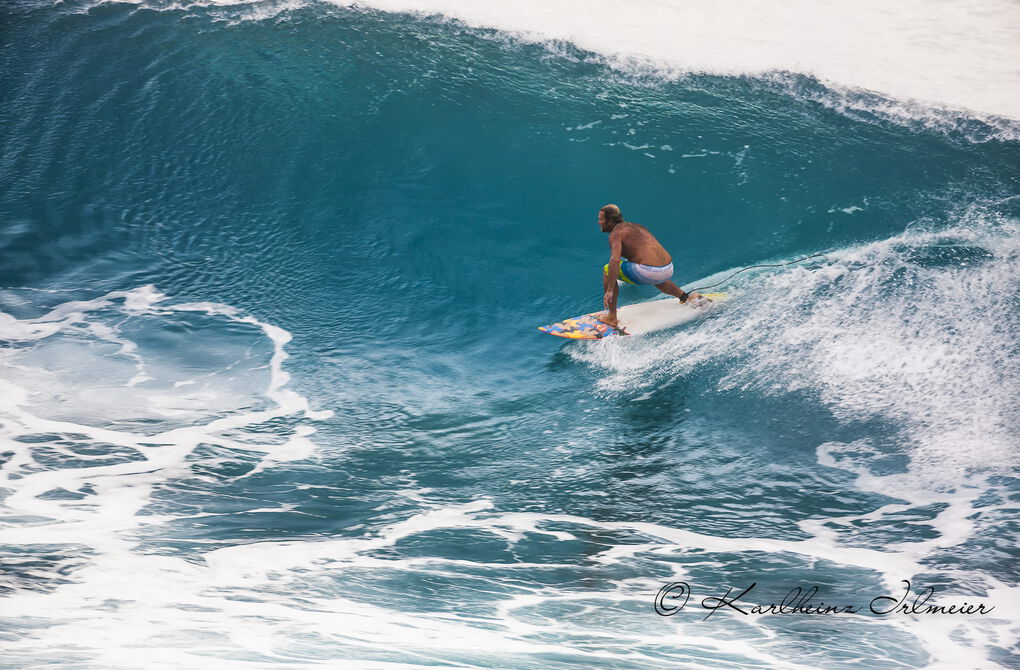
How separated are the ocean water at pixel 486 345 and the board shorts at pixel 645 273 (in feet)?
1.67

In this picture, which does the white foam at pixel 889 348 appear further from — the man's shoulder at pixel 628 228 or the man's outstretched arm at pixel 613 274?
the man's shoulder at pixel 628 228

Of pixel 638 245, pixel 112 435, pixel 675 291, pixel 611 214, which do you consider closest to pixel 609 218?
pixel 611 214

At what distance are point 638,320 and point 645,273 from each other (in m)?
0.46

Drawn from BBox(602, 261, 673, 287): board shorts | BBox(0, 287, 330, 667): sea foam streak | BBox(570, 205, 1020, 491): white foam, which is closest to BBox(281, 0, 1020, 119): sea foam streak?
BBox(570, 205, 1020, 491): white foam

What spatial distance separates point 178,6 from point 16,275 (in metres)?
4.92

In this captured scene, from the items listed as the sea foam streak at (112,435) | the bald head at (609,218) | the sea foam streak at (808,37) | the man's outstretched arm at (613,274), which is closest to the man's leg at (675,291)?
the man's outstretched arm at (613,274)

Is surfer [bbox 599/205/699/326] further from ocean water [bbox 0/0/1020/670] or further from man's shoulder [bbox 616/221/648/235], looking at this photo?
ocean water [bbox 0/0/1020/670]

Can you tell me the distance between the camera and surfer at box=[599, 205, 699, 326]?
744cm

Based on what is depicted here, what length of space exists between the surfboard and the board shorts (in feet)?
1.04

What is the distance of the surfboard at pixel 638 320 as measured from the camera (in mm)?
7758

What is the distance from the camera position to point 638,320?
7.86m

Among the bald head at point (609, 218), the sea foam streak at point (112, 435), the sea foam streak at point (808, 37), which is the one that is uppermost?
the sea foam streak at point (808, 37)

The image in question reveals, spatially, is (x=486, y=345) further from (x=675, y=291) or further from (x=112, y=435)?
(x=112, y=435)

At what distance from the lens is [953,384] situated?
23.1ft
